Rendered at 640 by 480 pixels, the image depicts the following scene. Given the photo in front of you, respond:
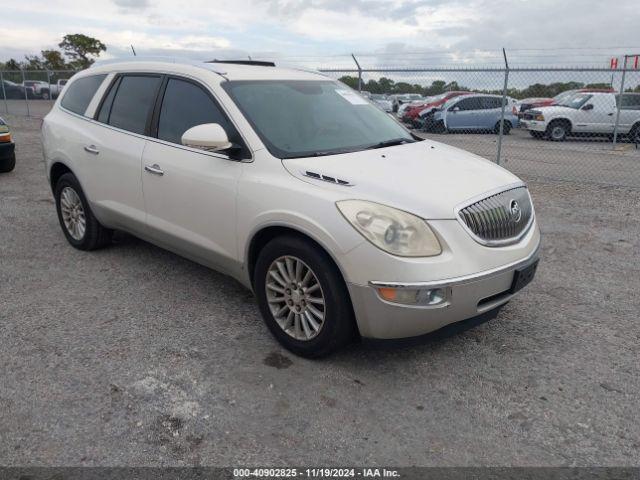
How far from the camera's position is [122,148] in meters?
4.45

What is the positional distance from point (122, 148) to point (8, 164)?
21.0 ft

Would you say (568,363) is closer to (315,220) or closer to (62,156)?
(315,220)

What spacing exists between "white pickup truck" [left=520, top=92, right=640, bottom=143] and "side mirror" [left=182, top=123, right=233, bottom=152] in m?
15.4

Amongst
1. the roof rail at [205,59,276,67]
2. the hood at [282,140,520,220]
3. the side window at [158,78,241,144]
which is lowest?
the hood at [282,140,520,220]

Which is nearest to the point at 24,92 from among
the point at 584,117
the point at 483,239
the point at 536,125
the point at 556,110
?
the point at 536,125

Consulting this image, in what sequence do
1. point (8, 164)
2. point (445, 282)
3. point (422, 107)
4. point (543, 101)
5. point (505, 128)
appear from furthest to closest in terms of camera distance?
point (543, 101)
point (422, 107)
point (505, 128)
point (8, 164)
point (445, 282)

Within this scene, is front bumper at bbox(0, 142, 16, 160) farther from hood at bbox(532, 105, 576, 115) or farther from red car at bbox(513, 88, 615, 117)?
red car at bbox(513, 88, 615, 117)

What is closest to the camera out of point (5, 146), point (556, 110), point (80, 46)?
point (5, 146)

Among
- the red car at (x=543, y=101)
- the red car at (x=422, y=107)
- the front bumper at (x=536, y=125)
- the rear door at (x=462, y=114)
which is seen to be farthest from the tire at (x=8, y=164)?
the red car at (x=543, y=101)

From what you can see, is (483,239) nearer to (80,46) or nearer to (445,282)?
(445,282)

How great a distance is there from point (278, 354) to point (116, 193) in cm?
211

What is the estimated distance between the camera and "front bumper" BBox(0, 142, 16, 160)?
9156mm

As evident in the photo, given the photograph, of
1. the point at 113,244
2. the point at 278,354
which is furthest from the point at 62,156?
the point at 278,354

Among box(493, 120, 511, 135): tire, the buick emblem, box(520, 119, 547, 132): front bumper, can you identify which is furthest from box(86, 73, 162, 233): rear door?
box(520, 119, 547, 132): front bumper
